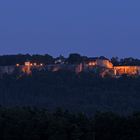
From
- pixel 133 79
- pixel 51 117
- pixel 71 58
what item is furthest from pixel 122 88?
pixel 51 117

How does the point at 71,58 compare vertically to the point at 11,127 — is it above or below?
above

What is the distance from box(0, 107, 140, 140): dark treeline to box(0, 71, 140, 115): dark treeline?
1836 cm

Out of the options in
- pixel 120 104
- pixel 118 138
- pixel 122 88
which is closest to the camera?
pixel 118 138

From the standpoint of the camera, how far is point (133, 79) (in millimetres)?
56531

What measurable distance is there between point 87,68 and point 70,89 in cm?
627

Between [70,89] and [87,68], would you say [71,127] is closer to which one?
[70,89]

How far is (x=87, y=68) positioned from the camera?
60.0 metres

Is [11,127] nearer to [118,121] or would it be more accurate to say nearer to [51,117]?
[51,117]

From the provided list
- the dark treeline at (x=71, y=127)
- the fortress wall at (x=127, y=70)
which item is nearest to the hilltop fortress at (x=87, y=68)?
the fortress wall at (x=127, y=70)

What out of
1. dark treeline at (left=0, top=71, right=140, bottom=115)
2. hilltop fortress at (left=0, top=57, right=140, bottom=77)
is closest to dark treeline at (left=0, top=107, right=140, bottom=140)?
dark treeline at (left=0, top=71, right=140, bottom=115)

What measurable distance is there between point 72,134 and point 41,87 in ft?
112

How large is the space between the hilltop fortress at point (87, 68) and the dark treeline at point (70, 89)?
64 cm

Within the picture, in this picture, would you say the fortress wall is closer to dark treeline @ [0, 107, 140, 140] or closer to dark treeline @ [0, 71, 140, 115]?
dark treeline @ [0, 71, 140, 115]

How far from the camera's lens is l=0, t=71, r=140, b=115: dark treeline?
4508cm
